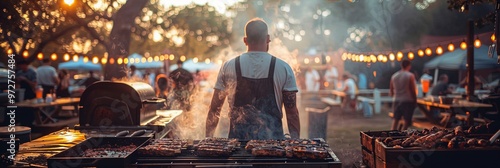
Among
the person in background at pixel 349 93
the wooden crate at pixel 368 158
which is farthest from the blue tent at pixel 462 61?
the wooden crate at pixel 368 158

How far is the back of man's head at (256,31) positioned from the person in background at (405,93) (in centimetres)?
732

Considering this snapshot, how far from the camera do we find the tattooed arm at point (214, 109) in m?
4.67

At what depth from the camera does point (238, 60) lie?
459cm

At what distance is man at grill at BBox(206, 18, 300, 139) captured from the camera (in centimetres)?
450

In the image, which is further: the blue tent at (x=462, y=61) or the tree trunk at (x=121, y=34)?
the blue tent at (x=462, y=61)

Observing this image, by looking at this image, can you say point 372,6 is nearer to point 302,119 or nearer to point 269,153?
point 302,119

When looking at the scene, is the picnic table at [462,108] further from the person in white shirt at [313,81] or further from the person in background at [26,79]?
the person in white shirt at [313,81]

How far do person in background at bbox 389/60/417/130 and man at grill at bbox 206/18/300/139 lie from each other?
23.6 ft

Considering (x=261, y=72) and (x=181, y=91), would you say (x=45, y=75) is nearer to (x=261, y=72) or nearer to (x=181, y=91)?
(x=181, y=91)

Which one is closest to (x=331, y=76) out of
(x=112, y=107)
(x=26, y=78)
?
(x=26, y=78)

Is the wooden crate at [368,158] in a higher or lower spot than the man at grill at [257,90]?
lower

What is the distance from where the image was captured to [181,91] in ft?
33.7

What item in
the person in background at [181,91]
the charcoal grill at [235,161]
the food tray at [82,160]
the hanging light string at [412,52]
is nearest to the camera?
the food tray at [82,160]

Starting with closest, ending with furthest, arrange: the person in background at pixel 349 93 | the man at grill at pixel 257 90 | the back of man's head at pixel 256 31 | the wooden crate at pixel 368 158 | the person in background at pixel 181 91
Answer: the wooden crate at pixel 368 158, the man at grill at pixel 257 90, the back of man's head at pixel 256 31, the person in background at pixel 181 91, the person in background at pixel 349 93
